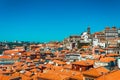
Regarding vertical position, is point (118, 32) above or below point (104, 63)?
above

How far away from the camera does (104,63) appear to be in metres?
61.9

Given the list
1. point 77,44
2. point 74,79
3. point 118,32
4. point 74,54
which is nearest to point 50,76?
point 74,79

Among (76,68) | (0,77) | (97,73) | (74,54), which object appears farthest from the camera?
(74,54)

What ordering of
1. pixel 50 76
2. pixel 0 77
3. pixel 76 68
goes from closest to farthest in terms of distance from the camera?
pixel 50 76 < pixel 0 77 < pixel 76 68

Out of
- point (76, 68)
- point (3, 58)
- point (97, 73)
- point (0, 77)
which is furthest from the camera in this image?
point (3, 58)

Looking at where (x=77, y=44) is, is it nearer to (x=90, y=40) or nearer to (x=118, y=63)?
(x=90, y=40)

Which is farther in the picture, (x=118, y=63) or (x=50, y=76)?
(x=118, y=63)

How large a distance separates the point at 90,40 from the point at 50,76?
88576mm

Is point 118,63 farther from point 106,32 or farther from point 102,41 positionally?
point 106,32

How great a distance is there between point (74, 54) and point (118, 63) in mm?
43363

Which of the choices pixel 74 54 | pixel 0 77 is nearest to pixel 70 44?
pixel 74 54

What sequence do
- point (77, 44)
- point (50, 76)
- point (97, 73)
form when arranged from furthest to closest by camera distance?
point (77, 44) < point (50, 76) < point (97, 73)

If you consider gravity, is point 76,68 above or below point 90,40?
below

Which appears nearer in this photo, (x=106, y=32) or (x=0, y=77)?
(x=0, y=77)
